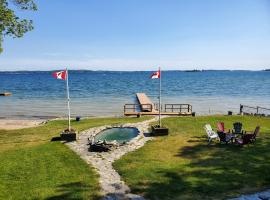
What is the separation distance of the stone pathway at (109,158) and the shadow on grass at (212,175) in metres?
0.73

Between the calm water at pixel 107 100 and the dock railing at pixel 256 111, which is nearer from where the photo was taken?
the dock railing at pixel 256 111

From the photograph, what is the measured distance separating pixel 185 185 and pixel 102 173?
3.70 meters

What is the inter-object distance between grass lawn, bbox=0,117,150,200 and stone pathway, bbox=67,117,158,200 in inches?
14.8

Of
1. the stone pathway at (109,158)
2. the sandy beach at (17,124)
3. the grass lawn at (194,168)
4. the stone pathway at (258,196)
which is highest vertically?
the stone pathway at (258,196)

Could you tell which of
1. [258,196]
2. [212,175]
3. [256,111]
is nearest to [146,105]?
[256,111]

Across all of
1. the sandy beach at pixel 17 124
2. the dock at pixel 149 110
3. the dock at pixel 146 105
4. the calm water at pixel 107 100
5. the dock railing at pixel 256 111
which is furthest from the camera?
the calm water at pixel 107 100

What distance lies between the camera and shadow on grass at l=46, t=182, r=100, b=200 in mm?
11025

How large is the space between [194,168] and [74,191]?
5305 mm

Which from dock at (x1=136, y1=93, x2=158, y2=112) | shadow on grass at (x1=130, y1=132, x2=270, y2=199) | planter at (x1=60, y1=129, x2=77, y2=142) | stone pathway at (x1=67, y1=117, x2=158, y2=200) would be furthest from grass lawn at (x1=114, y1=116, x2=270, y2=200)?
dock at (x1=136, y1=93, x2=158, y2=112)

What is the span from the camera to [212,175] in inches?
511

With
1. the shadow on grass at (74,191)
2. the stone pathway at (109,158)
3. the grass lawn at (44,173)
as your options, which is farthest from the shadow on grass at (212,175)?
the grass lawn at (44,173)

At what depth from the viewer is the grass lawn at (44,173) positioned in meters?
11.5

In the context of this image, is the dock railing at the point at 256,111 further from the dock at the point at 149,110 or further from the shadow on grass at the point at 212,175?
the shadow on grass at the point at 212,175

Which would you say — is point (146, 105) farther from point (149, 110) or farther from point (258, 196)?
point (258, 196)
